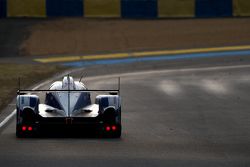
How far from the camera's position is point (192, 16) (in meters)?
41.2

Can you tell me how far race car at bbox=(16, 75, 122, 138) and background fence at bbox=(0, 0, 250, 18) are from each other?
24.3 meters

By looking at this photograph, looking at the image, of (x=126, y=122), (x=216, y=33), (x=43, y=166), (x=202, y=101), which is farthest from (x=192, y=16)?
(x=43, y=166)

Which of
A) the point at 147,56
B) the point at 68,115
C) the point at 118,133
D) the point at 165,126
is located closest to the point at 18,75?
the point at 147,56

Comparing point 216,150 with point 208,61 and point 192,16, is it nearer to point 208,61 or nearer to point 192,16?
point 208,61

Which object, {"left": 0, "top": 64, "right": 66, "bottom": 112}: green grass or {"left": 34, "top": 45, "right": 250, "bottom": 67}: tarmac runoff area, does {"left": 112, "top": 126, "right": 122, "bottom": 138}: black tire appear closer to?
{"left": 0, "top": 64, "right": 66, "bottom": 112}: green grass

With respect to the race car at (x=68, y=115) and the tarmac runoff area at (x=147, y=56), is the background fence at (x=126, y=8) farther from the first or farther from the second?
the race car at (x=68, y=115)

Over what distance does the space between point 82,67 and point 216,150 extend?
19.4 meters

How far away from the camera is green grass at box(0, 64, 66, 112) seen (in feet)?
82.9

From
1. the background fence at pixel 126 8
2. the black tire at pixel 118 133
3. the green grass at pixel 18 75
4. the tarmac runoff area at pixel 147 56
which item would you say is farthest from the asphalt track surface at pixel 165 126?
the background fence at pixel 126 8

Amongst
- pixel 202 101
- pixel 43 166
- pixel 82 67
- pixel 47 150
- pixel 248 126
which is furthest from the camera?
pixel 82 67

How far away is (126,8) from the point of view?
133 ft

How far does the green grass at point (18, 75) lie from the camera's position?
25.3m

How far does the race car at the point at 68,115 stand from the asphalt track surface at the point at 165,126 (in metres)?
0.27

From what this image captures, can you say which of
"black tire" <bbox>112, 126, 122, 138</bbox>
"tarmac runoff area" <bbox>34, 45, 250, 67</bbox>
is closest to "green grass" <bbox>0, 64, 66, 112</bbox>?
"tarmac runoff area" <bbox>34, 45, 250, 67</bbox>
